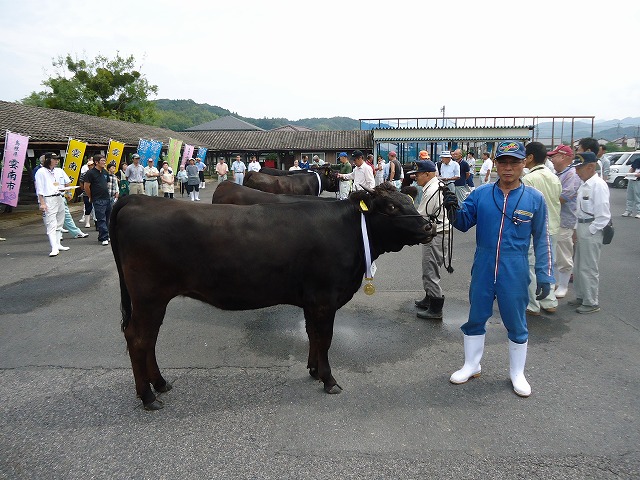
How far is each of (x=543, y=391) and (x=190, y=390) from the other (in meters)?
2.83

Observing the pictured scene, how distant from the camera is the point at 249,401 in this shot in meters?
3.23

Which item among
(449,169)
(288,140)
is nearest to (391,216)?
(449,169)

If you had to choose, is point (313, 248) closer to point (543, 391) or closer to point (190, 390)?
point (190, 390)

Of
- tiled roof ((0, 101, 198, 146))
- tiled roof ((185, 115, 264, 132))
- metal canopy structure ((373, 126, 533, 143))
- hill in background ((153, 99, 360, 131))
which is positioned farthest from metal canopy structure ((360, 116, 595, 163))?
hill in background ((153, 99, 360, 131))

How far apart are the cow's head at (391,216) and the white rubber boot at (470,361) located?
91cm

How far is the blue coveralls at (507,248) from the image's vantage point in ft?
10.4

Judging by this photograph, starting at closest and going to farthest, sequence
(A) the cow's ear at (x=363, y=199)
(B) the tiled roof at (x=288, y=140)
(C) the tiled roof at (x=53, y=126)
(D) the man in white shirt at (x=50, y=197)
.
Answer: (A) the cow's ear at (x=363, y=199)
(D) the man in white shirt at (x=50, y=197)
(C) the tiled roof at (x=53, y=126)
(B) the tiled roof at (x=288, y=140)

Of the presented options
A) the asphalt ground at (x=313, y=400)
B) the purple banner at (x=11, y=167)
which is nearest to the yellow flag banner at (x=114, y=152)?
the purple banner at (x=11, y=167)

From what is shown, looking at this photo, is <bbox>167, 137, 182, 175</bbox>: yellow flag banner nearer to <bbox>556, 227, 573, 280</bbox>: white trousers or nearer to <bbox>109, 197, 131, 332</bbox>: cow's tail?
<bbox>109, 197, 131, 332</bbox>: cow's tail

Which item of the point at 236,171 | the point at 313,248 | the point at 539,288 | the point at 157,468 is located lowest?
the point at 157,468

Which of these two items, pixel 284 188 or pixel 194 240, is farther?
pixel 284 188

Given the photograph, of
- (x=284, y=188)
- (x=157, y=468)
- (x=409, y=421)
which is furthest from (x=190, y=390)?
(x=284, y=188)

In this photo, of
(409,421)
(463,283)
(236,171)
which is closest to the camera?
(409,421)

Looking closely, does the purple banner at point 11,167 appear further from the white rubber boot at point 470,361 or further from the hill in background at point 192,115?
the hill in background at point 192,115
